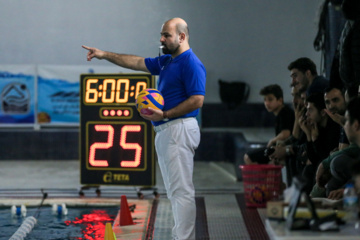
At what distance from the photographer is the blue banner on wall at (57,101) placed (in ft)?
36.3

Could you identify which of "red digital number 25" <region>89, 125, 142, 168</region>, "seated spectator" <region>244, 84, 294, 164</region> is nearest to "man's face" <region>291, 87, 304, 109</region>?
"seated spectator" <region>244, 84, 294, 164</region>

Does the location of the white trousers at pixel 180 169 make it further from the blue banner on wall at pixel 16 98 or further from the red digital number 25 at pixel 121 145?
the blue banner on wall at pixel 16 98

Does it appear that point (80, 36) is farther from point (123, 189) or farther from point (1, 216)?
point (1, 216)

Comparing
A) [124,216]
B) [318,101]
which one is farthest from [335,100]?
[124,216]

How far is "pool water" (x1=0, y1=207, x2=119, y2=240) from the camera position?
199 inches

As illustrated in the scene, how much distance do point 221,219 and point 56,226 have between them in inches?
57.0

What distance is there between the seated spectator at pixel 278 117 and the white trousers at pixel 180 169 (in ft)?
7.39

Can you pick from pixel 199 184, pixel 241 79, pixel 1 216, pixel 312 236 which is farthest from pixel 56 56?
pixel 312 236

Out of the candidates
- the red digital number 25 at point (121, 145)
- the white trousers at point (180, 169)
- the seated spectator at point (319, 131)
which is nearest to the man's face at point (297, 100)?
the seated spectator at point (319, 131)

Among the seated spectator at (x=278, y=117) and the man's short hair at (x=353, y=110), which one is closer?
the man's short hair at (x=353, y=110)

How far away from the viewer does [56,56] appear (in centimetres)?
1155

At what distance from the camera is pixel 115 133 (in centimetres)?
655

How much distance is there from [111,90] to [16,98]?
500 cm

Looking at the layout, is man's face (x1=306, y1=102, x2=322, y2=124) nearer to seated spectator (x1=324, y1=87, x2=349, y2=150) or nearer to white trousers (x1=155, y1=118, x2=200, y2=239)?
seated spectator (x1=324, y1=87, x2=349, y2=150)
